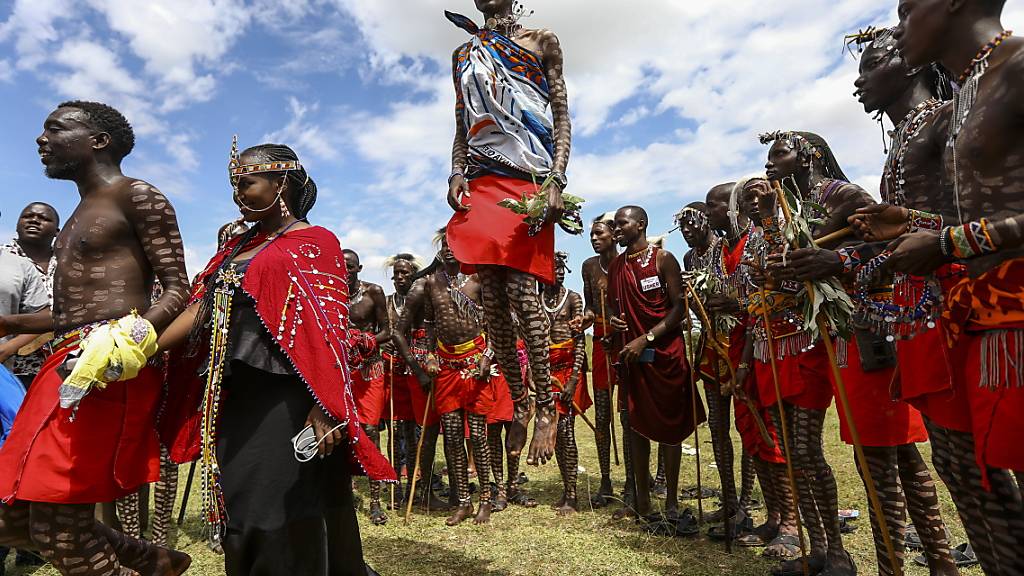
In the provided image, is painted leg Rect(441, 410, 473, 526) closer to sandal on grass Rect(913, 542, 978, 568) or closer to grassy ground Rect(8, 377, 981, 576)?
grassy ground Rect(8, 377, 981, 576)

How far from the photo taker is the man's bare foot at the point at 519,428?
3.55 m

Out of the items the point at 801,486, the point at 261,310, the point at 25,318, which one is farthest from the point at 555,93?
the point at 25,318

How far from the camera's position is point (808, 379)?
4297mm

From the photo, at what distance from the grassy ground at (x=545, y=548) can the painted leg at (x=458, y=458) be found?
314 millimetres

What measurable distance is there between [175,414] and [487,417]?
13.8ft

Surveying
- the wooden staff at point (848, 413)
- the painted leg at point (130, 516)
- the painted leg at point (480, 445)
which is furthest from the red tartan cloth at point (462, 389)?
the wooden staff at point (848, 413)

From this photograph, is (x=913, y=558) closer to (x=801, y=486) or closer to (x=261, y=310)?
(x=801, y=486)

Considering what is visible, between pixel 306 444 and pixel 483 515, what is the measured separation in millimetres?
4197

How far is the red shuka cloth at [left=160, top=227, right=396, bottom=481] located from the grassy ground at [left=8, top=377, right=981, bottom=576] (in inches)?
90.4

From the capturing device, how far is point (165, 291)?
11.0 feet

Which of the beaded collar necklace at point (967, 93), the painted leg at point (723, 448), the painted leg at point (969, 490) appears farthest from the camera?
the painted leg at point (723, 448)

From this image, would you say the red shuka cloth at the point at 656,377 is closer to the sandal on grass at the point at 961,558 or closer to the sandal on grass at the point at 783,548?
the sandal on grass at the point at 783,548

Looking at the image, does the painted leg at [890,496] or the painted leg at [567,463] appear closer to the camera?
the painted leg at [890,496]

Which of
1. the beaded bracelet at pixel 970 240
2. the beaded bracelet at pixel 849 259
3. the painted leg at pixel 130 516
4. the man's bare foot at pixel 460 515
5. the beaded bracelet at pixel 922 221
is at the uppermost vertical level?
the beaded bracelet at pixel 922 221
